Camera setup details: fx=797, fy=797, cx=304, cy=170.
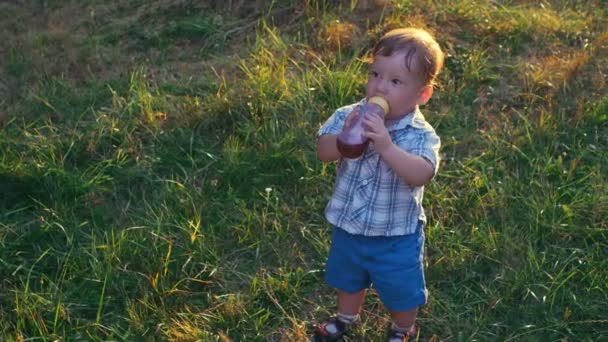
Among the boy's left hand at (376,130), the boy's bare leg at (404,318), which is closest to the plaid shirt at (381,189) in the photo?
the boy's left hand at (376,130)

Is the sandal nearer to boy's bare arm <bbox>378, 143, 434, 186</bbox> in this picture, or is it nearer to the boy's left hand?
boy's bare arm <bbox>378, 143, 434, 186</bbox>

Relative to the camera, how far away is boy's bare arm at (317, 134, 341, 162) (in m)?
2.58

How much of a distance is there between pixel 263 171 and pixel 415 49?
1457 mm

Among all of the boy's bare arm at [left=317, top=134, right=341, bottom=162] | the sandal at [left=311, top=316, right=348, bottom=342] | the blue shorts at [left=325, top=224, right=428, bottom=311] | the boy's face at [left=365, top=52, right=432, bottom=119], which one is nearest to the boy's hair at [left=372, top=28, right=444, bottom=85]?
the boy's face at [left=365, top=52, right=432, bottom=119]

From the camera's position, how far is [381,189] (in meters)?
2.59

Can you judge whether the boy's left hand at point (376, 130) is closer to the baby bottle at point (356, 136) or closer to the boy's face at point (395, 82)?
the baby bottle at point (356, 136)

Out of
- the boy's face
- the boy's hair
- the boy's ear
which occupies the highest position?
the boy's hair

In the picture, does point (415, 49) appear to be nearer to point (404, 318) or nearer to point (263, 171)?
point (404, 318)

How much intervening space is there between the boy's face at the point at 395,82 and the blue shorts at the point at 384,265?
1.42ft

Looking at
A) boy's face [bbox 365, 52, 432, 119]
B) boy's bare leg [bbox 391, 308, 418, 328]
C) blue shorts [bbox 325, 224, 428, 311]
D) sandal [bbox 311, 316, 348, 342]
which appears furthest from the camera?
sandal [bbox 311, 316, 348, 342]

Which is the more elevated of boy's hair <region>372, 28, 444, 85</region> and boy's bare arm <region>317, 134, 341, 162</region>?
boy's hair <region>372, 28, 444, 85</region>

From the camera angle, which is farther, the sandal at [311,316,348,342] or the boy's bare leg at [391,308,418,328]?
the sandal at [311,316,348,342]

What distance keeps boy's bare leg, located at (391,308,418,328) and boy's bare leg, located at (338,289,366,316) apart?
13 cm

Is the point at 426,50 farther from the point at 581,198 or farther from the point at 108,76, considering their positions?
the point at 108,76
